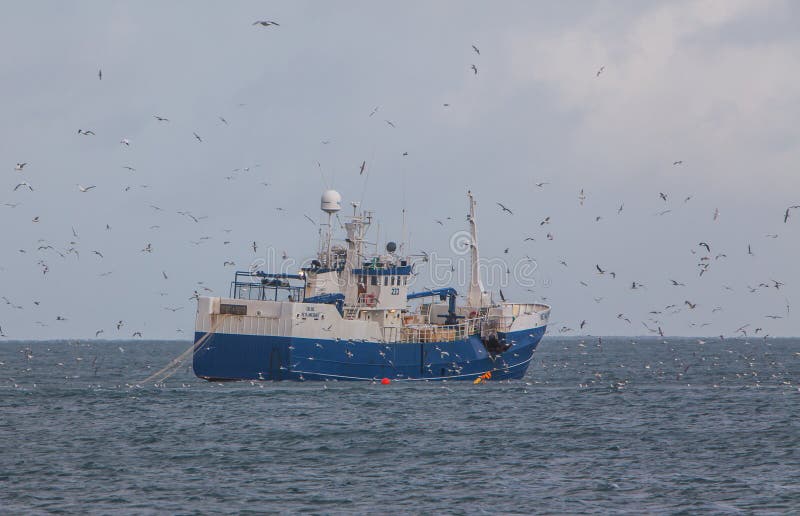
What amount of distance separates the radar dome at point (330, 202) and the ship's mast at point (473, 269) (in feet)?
29.6

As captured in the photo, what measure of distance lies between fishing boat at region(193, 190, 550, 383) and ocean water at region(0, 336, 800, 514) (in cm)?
154

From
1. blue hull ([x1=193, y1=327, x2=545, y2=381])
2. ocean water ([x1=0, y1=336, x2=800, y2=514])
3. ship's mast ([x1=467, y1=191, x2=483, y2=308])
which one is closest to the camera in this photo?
ocean water ([x1=0, y1=336, x2=800, y2=514])

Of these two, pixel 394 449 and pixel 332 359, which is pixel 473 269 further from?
pixel 394 449

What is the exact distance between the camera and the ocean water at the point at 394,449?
98.2 ft

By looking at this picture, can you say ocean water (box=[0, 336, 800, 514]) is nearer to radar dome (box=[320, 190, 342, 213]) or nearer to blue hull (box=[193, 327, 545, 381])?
blue hull (box=[193, 327, 545, 381])

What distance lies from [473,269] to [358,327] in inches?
503

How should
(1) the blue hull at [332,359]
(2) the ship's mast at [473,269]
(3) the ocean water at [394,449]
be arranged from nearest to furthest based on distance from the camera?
1. (3) the ocean water at [394,449]
2. (1) the blue hull at [332,359]
3. (2) the ship's mast at [473,269]

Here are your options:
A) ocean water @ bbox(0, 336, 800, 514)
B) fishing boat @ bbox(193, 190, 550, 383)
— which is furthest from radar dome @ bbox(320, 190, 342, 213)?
ocean water @ bbox(0, 336, 800, 514)

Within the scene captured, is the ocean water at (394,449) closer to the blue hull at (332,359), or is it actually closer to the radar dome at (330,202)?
the blue hull at (332,359)

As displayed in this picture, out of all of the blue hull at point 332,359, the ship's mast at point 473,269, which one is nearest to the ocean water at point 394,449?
A: the blue hull at point 332,359

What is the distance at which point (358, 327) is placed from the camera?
193 feet

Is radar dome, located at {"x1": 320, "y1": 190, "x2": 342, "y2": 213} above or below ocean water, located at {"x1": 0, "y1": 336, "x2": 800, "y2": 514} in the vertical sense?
above

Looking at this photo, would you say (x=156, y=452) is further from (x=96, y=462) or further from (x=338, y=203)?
(x=338, y=203)

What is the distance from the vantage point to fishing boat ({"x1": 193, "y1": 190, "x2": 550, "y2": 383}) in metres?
56.9
